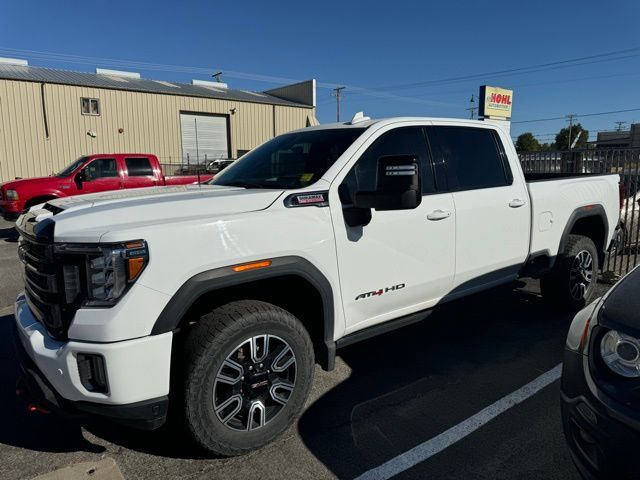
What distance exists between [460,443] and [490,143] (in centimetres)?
263

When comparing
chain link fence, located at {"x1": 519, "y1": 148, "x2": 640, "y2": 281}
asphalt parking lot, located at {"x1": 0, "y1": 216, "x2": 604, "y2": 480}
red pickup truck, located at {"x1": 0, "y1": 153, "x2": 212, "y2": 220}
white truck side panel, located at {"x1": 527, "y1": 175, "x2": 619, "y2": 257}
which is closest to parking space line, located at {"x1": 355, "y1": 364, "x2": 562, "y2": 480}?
asphalt parking lot, located at {"x1": 0, "y1": 216, "x2": 604, "y2": 480}

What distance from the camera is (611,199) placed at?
18.0 ft

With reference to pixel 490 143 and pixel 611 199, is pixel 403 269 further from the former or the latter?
pixel 611 199

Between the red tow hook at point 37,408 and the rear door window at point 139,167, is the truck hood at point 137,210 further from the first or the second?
the rear door window at point 139,167

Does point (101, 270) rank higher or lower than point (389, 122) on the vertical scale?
lower

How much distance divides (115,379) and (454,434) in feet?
6.62

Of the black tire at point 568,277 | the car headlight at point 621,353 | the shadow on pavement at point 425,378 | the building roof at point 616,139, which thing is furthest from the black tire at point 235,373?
the building roof at point 616,139

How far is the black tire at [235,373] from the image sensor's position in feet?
8.46

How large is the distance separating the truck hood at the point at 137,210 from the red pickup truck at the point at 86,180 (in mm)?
8348

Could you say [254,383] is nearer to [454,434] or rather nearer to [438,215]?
[454,434]

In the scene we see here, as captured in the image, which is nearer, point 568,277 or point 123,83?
point 568,277

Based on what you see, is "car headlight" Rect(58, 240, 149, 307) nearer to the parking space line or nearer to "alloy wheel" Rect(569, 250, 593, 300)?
the parking space line

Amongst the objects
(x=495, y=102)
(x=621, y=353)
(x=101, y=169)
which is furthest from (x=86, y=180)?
(x=495, y=102)

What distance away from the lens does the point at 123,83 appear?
28.2 metres
